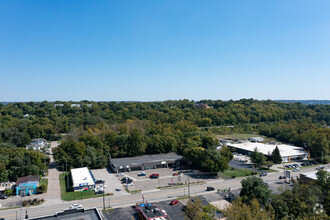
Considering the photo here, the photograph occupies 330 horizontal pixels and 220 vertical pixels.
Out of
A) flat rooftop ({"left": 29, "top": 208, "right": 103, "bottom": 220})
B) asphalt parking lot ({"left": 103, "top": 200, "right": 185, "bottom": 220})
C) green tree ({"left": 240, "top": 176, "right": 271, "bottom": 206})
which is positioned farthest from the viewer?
asphalt parking lot ({"left": 103, "top": 200, "right": 185, "bottom": 220})

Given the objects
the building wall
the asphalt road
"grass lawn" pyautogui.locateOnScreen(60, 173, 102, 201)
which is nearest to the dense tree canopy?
the building wall

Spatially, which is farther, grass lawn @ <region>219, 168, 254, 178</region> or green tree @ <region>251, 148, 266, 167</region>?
green tree @ <region>251, 148, 266, 167</region>

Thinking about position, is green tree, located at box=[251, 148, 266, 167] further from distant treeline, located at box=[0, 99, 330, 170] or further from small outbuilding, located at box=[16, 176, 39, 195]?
small outbuilding, located at box=[16, 176, 39, 195]

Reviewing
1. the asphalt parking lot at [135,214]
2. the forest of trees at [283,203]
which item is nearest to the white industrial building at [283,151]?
the forest of trees at [283,203]

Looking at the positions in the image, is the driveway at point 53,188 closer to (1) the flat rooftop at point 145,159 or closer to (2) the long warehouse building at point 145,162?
(2) the long warehouse building at point 145,162

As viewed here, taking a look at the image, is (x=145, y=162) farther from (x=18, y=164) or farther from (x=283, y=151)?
(x=283, y=151)

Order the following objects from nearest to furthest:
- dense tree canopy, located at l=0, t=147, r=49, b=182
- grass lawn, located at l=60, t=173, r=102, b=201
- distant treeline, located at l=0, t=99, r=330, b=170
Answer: grass lawn, located at l=60, t=173, r=102, b=201
dense tree canopy, located at l=0, t=147, r=49, b=182
distant treeline, located at l=0, t=99, r=330, b=170

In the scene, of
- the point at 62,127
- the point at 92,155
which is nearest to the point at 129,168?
the point at 92,155

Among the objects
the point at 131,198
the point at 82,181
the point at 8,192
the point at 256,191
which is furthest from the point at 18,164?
the point at 256,191
